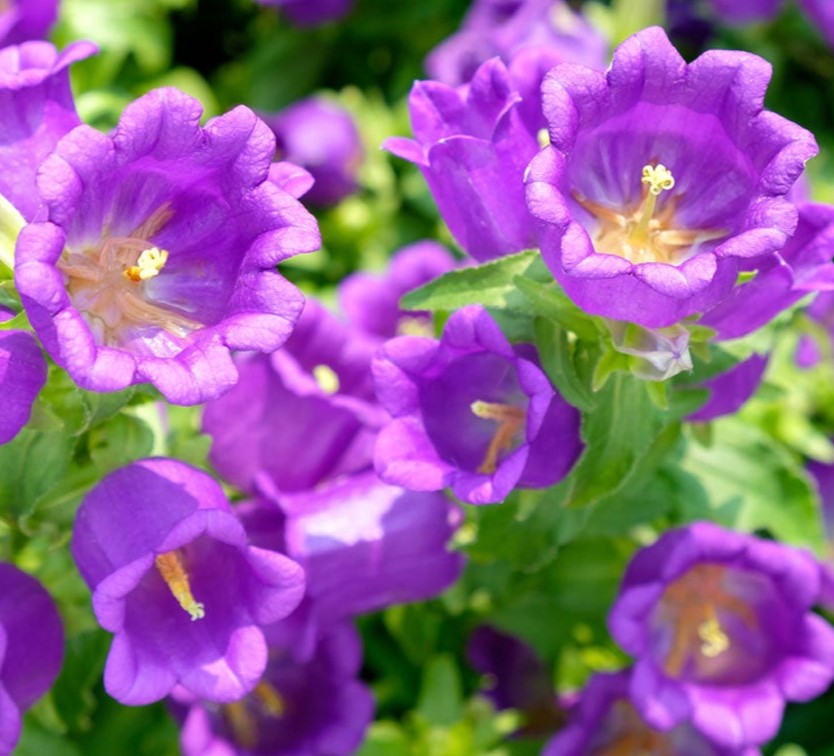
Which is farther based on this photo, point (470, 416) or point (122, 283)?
point (470, 416)

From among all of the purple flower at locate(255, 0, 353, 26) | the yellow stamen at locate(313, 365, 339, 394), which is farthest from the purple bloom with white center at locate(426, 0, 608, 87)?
the yellow stamen at locate(313, 365, 339, 394)

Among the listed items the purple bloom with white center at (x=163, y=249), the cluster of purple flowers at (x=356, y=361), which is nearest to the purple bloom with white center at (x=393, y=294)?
the cluster of purple flowers at (x=356, y=361)

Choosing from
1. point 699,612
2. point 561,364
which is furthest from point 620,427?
point 699,612

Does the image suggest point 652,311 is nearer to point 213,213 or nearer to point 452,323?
point 452,323

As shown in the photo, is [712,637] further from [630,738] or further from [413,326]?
[413,326]

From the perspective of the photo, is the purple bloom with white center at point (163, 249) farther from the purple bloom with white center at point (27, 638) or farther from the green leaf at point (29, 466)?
the purple bloom with white center at point (27, 638)

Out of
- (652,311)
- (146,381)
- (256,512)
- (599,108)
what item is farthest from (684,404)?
(146,381)
